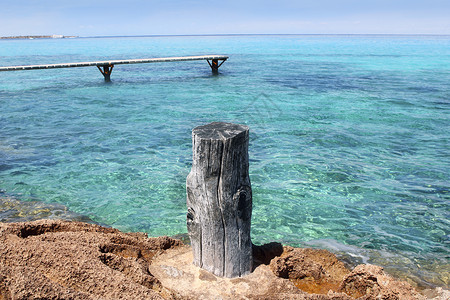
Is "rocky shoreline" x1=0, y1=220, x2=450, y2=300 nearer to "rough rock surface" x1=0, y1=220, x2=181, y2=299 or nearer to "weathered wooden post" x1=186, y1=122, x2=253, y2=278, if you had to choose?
"rough rock surface" x1=0, y1=220, x2=181, y2=299

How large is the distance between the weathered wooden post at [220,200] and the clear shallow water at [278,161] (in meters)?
1.97

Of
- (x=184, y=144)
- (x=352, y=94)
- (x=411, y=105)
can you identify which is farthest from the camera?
(x=352, y=94)

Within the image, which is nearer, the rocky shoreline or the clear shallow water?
the rocky shoreline

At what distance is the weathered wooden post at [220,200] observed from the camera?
301 centimetres

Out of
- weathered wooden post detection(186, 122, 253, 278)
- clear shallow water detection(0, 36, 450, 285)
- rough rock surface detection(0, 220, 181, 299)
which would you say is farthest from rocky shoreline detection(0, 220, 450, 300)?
clear shallow water detection(0, 36, 450, 285)

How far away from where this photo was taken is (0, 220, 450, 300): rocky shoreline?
104 inches

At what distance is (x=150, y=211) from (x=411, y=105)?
39.3 feet

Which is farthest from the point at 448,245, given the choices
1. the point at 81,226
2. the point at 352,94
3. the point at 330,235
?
the point at 352,94

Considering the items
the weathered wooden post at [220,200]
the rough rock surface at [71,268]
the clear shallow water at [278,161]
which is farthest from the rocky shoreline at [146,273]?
the clear shallow water at [278,161]

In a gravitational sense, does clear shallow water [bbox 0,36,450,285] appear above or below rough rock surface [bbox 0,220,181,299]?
below

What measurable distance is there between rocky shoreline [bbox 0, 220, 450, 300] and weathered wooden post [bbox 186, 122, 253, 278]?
179 millimetres

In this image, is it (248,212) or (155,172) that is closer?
(248,212)

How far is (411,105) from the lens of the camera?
14039mm

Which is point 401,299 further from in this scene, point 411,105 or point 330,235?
point 411,105
